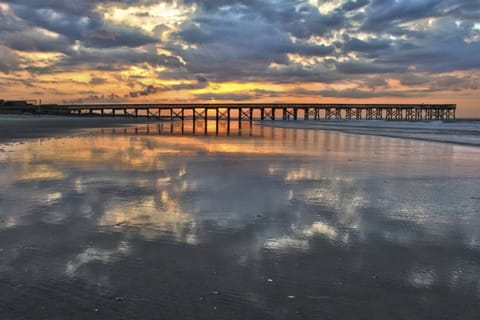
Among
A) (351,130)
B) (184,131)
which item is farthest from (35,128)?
(351,130)

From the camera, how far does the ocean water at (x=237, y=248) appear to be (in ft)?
10.4

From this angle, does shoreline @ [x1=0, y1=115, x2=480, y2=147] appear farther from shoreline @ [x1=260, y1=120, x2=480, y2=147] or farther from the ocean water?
the ocean water

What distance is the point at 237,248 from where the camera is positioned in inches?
180

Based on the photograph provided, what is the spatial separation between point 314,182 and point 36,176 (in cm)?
650

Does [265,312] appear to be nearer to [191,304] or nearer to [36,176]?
[191,304]

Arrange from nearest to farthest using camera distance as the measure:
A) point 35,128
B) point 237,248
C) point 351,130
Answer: point 237,248
point 35,128
point 351,130

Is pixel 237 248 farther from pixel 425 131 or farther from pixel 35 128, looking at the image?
pixel 425 131

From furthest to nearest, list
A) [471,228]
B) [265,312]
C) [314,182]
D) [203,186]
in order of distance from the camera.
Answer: [314,182]
[203,186]
[471,228]
[265,312]

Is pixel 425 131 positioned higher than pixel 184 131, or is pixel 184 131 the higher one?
pixel 425 131

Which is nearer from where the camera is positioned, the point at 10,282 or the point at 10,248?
the point at 10,282

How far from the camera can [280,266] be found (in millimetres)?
4000

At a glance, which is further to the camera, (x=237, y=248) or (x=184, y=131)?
(x=184, y=131)

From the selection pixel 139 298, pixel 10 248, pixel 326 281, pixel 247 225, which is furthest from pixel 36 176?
pixel 326 281

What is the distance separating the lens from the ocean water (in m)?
3.18
